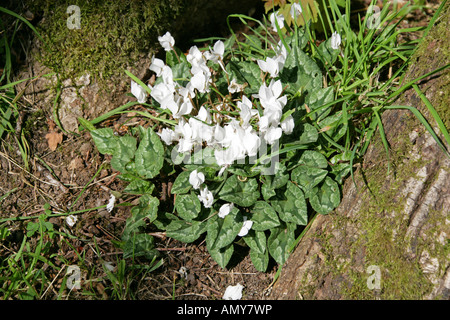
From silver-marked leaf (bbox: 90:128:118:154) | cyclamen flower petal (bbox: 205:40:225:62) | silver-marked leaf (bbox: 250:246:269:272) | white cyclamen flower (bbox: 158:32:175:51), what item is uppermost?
white cyclamen flower (bbox: 158:32:175:51)

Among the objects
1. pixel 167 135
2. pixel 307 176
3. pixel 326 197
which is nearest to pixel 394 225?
pixel 326 197

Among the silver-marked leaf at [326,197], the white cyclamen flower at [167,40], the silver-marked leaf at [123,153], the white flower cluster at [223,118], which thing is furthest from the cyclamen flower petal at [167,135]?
the silver-marked leaf at [326,197]

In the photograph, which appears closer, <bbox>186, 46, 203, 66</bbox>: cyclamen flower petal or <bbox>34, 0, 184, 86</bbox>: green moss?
<bbox>186, 46, 203, 66</bbox>: cyclamen flower petal

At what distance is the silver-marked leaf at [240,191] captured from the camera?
194 cm

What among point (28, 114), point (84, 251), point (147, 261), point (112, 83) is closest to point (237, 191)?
point (147, 261)

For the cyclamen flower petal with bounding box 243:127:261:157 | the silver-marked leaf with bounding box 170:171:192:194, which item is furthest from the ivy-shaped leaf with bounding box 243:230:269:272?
the cyclamen flower petal with bounding box 243:127:261:157

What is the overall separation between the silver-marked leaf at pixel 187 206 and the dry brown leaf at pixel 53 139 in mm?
906

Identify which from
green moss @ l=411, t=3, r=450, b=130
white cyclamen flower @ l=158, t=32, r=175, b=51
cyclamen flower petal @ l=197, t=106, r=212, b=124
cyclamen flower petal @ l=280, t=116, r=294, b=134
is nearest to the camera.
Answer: green moss @ l=411, t=3, r=450, b=130

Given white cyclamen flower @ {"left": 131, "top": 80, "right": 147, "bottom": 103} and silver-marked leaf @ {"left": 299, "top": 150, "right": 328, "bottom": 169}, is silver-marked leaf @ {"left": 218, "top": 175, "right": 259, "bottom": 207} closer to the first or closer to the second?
silver-marked leaf @ {"left": 299, "top": 150, "right": 328, "bottom": 169}

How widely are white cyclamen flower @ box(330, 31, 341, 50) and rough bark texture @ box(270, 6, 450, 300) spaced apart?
0.40m

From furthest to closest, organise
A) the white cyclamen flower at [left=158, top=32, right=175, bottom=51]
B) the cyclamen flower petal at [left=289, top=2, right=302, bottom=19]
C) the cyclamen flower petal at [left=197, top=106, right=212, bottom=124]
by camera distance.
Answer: the cyclamen flower petal at [left=289, top=2, right=302, bottom=19] < the white cyclamen flower at [left=158, top=32, right=175, bottom=51] < the cyclamen flower petal at [left=197, top=106, right=212, bottom=124]

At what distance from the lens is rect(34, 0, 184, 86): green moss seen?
7.72 feet

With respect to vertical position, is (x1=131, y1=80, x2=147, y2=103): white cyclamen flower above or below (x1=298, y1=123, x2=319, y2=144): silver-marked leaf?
above
